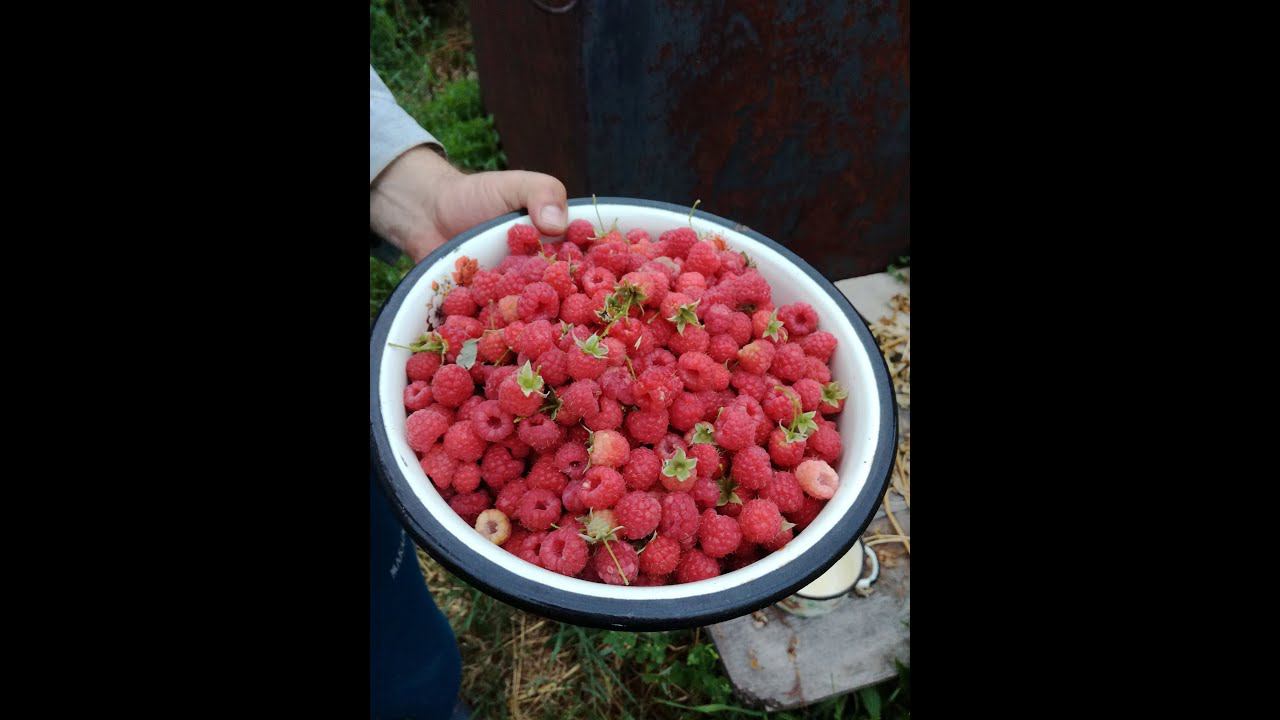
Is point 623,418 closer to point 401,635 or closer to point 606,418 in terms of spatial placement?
point 606,418

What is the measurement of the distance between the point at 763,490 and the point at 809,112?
152 cm

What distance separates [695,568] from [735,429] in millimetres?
220

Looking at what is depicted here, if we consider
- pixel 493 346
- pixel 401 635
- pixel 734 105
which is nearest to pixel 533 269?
pixel 493 346

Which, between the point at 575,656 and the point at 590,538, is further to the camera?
the point at 575,656

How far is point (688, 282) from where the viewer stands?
4.48 feet

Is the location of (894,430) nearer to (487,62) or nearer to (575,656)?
(575,656)

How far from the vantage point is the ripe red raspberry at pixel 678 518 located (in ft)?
3.71

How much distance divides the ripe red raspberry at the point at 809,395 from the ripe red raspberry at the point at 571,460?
0.39 m

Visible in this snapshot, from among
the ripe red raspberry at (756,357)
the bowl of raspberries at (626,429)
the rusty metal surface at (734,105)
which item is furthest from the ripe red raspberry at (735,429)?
the rusty metal surface at (734,105)

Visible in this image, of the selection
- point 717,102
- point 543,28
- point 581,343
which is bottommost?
point 581,343

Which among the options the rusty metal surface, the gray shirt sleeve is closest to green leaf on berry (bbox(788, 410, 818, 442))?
the gray shirt sleeve

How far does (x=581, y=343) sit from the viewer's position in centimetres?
118

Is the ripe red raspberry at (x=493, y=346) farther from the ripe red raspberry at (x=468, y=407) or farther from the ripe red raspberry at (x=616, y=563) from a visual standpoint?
the ripe red raspberry at (x=616, y=563)

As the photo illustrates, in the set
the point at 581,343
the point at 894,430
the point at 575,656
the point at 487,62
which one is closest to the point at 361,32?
the point at 581,343
